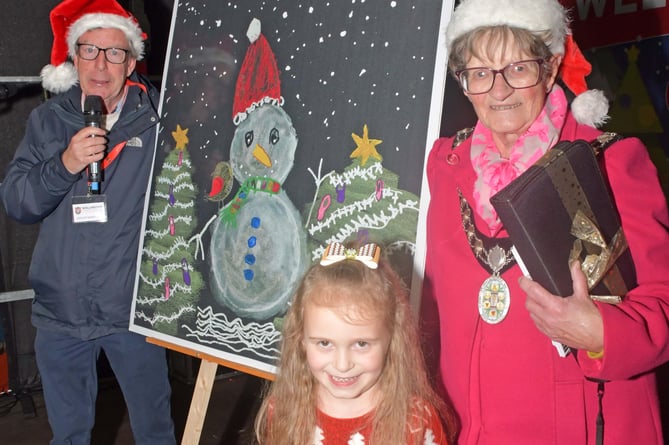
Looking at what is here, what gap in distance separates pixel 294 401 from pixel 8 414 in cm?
318

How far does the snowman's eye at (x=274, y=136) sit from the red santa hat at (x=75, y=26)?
774mm

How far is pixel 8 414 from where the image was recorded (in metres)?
4.18

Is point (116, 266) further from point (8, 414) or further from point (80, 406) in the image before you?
point (8, 414)

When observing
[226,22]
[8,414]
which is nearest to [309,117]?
[226,22]

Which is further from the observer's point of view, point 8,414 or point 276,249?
point 8,414

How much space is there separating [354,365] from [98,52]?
1602 mm

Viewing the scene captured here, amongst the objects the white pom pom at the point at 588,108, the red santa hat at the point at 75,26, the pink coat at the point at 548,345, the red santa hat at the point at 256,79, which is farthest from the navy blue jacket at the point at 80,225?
the white pom pom at the point at 588,108

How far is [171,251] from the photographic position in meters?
2.49

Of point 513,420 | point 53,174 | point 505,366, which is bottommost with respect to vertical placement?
point 513,420

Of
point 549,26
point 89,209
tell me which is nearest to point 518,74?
point 549,26

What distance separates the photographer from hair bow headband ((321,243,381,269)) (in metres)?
1.55

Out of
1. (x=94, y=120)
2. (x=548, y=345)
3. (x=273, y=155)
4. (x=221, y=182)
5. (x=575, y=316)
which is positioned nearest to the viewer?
(x=575, y=316)

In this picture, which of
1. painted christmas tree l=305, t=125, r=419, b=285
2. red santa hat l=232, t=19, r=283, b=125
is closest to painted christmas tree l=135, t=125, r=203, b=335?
red santa hat l=232, t=19, r=283, b=125

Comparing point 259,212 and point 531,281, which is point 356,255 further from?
point 259,212
